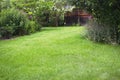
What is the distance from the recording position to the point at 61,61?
743 centimetres

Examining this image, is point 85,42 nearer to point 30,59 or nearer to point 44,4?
point 30,59

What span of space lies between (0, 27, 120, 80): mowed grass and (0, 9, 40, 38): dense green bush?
3379mm

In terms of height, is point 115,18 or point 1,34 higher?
point 115,18

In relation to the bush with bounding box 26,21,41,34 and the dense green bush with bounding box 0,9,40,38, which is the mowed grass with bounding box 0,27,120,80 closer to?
the dense green bush with bounding box 0,9,40,38

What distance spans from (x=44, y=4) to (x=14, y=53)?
9283 mm

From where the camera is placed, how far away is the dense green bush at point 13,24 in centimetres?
1325

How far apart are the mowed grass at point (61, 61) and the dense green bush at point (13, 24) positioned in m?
3.38

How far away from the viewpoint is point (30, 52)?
8.83m

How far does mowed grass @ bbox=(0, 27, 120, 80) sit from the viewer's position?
20.0 ft

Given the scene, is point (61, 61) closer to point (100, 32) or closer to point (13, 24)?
point (100, 32)

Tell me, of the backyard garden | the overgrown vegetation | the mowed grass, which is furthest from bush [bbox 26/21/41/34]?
the overgrown vegetation

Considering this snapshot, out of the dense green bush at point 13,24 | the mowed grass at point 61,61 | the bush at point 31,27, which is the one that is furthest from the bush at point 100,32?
the bush at point 31,27

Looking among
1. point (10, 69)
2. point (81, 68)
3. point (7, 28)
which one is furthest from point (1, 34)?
point (81, 68)

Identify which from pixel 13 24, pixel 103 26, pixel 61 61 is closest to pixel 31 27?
pixel 13 24
